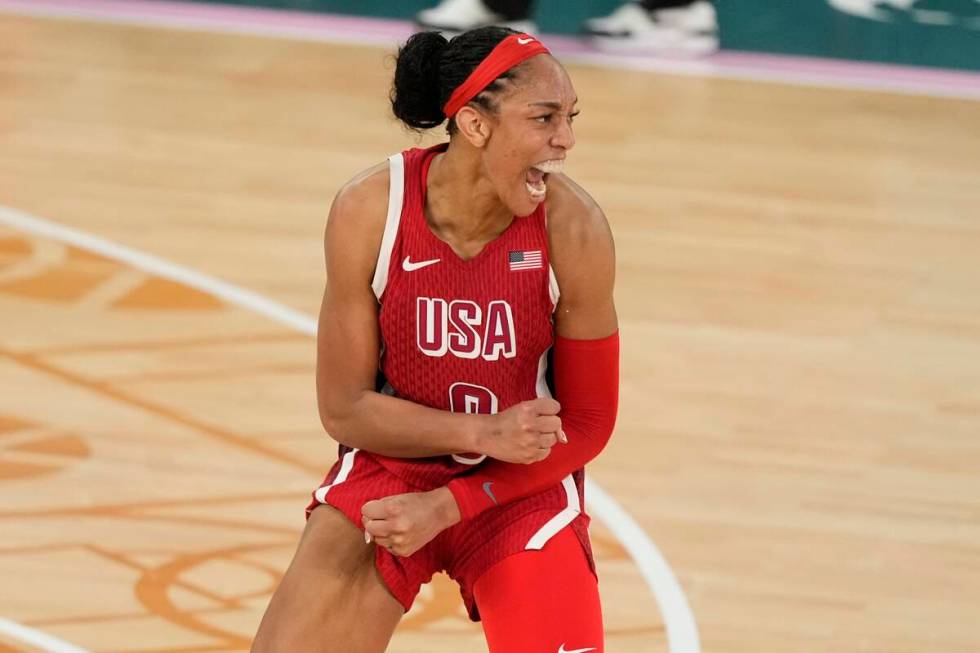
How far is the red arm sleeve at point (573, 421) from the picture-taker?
9.93 ft

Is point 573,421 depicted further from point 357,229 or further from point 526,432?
point 357,229

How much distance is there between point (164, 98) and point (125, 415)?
2.99m

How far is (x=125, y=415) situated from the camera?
4840 millimetres

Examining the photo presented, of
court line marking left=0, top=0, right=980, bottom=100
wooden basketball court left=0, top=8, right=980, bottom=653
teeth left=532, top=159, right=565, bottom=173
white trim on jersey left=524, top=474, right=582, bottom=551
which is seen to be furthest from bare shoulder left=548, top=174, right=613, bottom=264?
court line marking left=0, top=0, right=980, bottom=100

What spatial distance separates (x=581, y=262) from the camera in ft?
9.78

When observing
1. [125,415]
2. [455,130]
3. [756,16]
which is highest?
[455,130]

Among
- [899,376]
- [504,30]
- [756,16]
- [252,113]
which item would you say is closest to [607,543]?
[899,376]

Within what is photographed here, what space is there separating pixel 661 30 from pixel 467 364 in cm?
561

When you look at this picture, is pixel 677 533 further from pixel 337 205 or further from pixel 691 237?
pixel 691 237

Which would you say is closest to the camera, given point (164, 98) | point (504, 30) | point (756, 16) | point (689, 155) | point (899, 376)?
point (504, 30)

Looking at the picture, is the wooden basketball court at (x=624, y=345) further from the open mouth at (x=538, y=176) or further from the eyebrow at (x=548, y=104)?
the eyebrow at (x=548, y=104)

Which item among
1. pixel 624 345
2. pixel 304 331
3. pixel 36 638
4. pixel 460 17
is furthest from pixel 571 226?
pixel 460 17

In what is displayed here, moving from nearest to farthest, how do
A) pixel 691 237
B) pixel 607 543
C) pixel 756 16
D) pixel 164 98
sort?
pixel 607 543 → pixel 691 237 → pixel 164 98 → pixel 756 16

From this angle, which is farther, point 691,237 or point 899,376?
point 691,237
